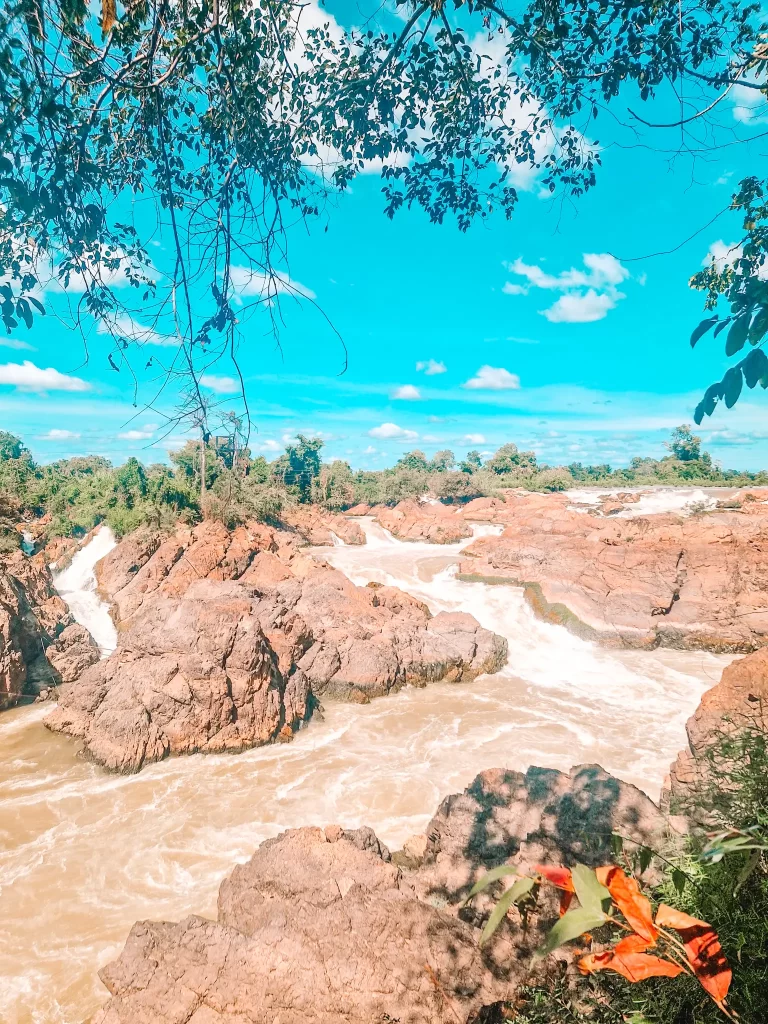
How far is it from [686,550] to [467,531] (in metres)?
11.1

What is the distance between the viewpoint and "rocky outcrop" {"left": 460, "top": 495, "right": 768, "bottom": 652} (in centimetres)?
1227

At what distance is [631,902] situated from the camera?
3.12ft

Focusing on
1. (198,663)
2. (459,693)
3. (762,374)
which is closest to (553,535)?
(459,693)

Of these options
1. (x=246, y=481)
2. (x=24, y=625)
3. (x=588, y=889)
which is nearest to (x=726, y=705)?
(x=588, y=889)

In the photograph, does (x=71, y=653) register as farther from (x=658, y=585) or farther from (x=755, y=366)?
(x=658, y=585)

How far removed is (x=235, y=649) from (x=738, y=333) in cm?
785

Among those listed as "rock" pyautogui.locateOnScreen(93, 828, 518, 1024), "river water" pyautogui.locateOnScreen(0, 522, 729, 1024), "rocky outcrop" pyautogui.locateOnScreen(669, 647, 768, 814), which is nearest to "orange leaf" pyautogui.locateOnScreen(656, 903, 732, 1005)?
"rock" pyautogui.locateOnScreen(93, 828, 518, 1024)

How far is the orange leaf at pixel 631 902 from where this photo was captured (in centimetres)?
93

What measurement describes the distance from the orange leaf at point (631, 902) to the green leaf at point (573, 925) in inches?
4.3

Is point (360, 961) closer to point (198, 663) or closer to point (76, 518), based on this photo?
point (198, 663)

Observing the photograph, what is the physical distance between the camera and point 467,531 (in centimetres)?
2361

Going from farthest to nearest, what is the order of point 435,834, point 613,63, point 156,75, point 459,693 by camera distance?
point 459,693 → point 435,834 → point 613,63 → point 156,75

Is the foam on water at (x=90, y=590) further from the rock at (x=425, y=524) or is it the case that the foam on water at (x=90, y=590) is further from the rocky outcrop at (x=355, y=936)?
the rock at (x=425, y=524)

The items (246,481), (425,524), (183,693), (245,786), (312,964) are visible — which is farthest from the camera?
(425,524)
